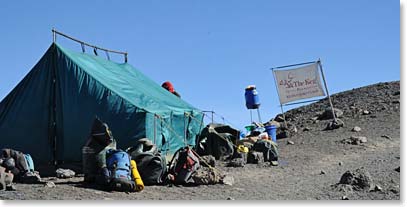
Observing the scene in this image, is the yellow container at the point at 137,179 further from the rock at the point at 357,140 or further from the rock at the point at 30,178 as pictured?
the rock at the point at 357,140

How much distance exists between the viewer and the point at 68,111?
456 inches

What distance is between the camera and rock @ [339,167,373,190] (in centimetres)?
924

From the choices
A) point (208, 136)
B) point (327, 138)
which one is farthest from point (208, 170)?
point (327, 138)

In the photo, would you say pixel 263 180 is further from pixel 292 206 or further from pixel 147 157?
pixel 292 206

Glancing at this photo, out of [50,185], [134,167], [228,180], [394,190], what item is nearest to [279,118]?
[228,180]

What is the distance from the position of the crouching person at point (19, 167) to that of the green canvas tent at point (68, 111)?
1.86 m

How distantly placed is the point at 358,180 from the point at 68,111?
18.2ft

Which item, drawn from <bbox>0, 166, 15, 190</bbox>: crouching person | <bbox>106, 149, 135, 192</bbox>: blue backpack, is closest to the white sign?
<bbox>106, 149, 135, 192</bbox>: blue backpack

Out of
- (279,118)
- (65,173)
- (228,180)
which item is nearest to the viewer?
(228,180)

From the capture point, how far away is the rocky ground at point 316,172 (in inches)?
341

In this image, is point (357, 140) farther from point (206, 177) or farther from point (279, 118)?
point (279, 118)

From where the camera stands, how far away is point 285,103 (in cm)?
1742

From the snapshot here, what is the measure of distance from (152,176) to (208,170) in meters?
0.99

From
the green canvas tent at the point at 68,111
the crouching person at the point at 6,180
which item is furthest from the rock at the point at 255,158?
the crouching person at the point at 6,180
